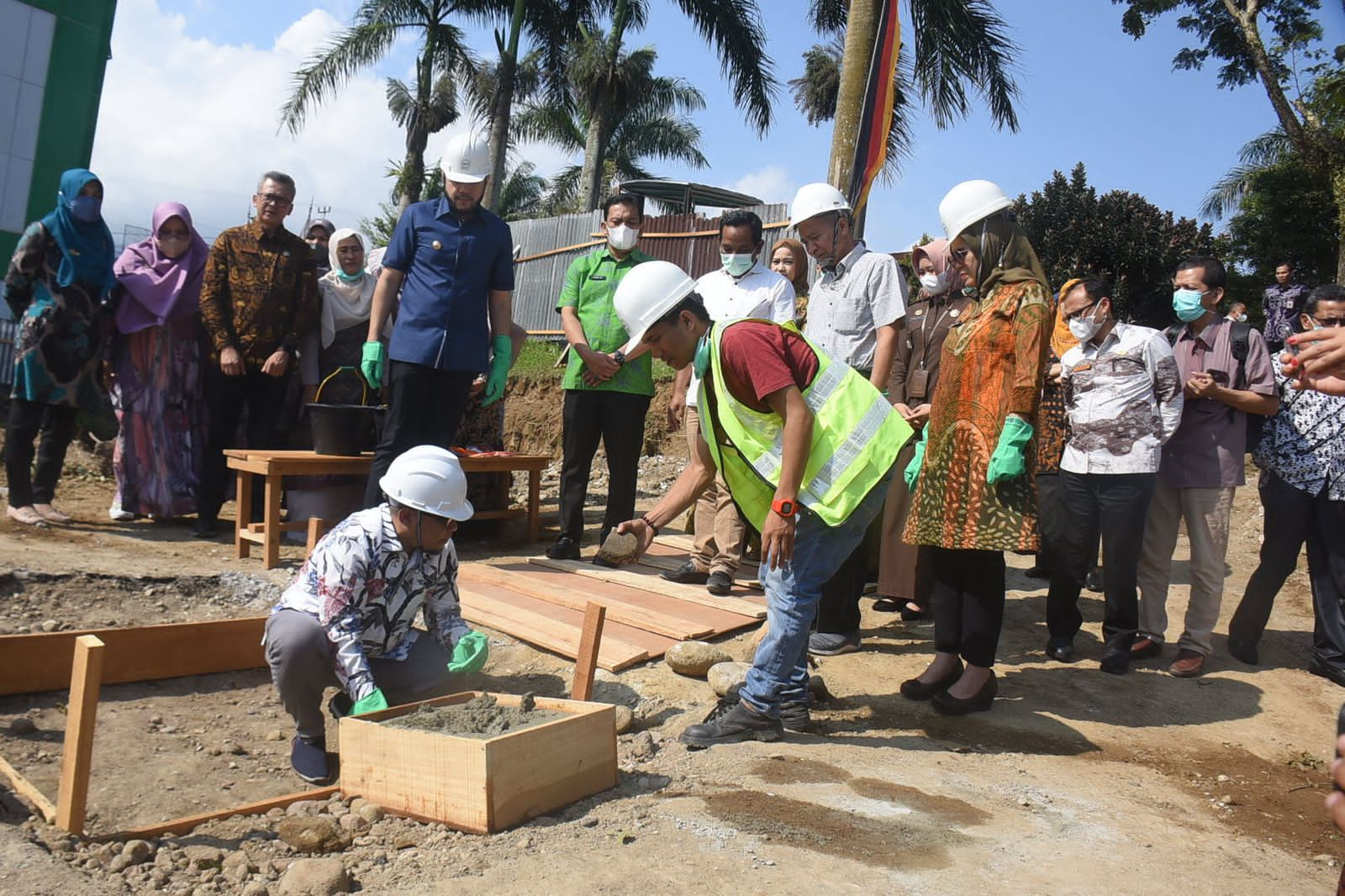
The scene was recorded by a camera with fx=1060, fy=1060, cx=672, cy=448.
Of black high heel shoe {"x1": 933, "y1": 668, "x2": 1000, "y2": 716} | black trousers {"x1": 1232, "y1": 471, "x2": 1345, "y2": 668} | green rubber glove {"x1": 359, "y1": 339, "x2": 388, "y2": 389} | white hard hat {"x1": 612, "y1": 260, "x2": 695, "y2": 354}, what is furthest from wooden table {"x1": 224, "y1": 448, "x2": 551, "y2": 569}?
black trousers {"x1": 1232, "y1": 471, "x2": 1345, "y2": 668}

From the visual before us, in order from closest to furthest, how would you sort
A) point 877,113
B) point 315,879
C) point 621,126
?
point 315,879
point 877,113
point 621,126

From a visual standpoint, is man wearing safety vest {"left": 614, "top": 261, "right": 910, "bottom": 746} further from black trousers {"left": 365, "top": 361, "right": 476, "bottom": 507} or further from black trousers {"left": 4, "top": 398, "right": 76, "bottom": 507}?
black trousers {"left": 4, "top": 398, "right": 76, "bottom": 507}

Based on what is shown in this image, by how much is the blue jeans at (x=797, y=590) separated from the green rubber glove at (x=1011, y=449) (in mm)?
492

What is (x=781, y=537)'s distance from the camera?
136 inches

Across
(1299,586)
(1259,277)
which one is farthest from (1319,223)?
(1299,586)

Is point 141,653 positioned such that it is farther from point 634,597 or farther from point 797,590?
point 797,590

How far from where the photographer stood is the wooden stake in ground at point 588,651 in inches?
155

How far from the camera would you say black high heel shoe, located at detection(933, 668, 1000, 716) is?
4.10 metres

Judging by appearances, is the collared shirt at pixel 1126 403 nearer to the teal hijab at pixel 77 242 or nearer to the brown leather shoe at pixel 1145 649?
the brown leather shoe at pixel 1145 649

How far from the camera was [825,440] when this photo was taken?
3.56 metres

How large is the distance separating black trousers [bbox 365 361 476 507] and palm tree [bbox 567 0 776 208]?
15.4m

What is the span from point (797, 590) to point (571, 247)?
1516 centimetres

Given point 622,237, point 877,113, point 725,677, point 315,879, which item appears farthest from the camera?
point 877,113

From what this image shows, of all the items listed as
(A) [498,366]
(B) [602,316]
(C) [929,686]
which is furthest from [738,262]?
(C) [929,686]
